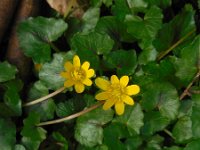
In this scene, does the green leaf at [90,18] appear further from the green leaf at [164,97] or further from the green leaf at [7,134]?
the green leaf at [7,134]

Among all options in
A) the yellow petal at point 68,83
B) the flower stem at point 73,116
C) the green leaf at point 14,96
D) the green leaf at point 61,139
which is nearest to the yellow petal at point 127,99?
the flower stem at point 73,116

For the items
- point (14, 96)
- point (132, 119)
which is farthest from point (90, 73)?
point (14, 96)

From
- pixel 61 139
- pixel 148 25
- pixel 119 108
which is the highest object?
pixel 148 25

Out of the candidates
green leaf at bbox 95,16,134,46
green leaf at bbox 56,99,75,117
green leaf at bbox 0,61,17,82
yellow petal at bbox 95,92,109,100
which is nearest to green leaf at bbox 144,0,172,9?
green leaf at bbox 95,16,134,46

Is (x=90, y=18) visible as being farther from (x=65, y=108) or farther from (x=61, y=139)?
(x=61, y=139)

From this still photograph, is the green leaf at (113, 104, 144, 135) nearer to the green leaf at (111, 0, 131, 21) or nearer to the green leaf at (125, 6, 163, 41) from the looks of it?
the green leaf at (125, 6, 163, 41)

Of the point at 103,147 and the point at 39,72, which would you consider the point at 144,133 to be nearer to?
the point at 103,147

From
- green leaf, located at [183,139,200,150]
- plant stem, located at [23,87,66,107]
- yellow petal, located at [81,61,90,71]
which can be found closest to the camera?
green leaf, located at [183,139,200,150]
